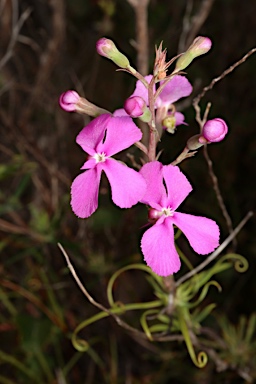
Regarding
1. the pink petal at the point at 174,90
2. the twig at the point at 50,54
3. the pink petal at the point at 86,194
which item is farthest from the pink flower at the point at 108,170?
the twig at the point at 50,54

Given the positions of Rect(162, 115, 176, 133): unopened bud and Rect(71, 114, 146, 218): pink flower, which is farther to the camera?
Rect(162, 115, 176, 133): unopened bud

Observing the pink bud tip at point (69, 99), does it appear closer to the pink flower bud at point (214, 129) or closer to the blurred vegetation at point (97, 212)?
the pink flower bud at point (214, 129)

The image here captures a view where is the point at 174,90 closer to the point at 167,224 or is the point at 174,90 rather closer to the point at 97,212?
the point at 167,224

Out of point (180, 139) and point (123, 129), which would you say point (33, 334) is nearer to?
point (180, 139)

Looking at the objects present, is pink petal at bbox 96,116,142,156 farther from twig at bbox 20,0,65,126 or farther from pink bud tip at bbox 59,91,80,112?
twig at bbox 20,0,65,126

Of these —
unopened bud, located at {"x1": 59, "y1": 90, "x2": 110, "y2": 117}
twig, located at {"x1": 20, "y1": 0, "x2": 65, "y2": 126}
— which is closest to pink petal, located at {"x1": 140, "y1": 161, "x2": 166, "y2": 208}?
unopened bud, located at {"x1": 59, "y1": 90, "x2": 110, "y2": 117}
